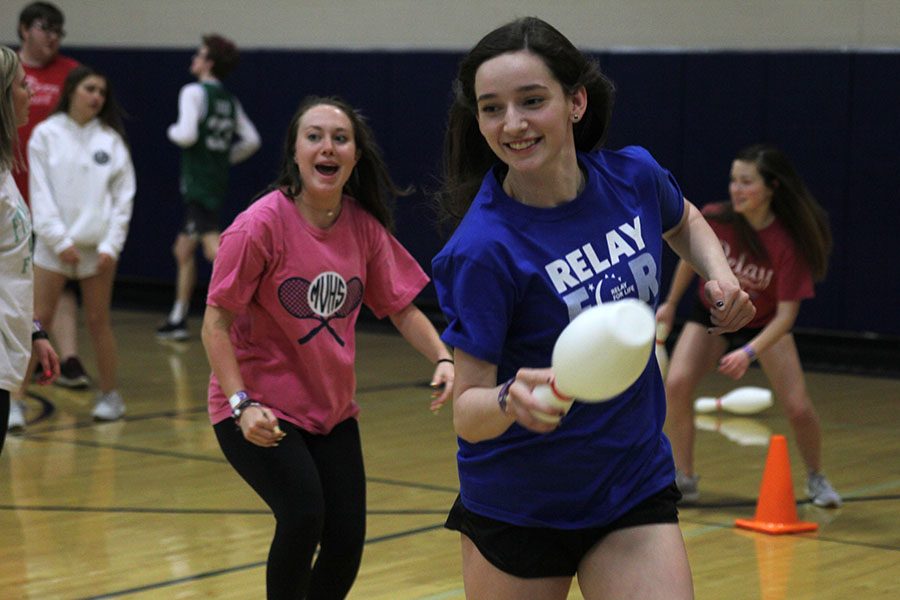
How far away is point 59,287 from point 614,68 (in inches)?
195

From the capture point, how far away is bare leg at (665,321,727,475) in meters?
6.86

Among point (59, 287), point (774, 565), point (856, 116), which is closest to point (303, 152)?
point (774, 565)

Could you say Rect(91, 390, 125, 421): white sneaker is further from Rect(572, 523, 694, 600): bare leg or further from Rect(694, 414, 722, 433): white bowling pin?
Rect(572, 523, 694, 600): bare leg

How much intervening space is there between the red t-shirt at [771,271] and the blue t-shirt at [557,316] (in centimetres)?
346

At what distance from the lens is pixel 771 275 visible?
6797 millimetres

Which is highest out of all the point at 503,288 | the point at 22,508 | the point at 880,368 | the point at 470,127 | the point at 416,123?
the point at 470,127

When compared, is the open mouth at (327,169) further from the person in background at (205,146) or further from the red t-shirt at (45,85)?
the person in background at (205,146)

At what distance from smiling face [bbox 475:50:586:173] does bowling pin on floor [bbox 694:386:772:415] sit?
6.36 m

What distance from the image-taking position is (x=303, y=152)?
473 centimetres

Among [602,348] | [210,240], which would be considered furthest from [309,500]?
[210,240]

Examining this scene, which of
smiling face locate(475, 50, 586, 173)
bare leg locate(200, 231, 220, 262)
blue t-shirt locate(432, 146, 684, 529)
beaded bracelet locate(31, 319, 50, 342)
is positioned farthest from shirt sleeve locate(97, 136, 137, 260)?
smiling face locate(475, 50, 586, 173)

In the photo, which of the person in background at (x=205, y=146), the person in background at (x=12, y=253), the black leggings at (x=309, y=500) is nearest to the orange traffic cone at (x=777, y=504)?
the black leggings at (x=309, y=500)

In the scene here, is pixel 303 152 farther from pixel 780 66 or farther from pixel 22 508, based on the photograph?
pixel 780 66

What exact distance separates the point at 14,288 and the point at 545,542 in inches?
83.6
